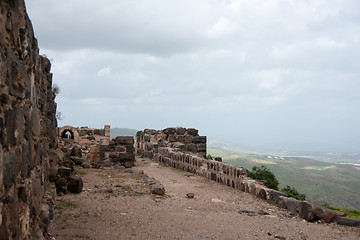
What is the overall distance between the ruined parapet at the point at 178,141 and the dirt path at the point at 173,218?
9.55 meters

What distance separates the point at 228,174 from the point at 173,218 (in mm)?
4645

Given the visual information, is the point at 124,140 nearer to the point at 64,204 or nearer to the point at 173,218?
the point at 64,204

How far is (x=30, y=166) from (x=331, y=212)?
18.9 feet

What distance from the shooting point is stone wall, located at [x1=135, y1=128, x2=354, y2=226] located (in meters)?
6.86

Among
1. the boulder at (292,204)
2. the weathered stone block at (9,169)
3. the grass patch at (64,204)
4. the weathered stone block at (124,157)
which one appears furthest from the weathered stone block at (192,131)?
the weathered stone block at (9,169)

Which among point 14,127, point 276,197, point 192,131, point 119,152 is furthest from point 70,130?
point 14,127

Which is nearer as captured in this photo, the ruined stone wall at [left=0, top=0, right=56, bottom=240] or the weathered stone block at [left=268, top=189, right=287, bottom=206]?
the ruined stone wall at [left=0, top=0, right=56, bottom=240]

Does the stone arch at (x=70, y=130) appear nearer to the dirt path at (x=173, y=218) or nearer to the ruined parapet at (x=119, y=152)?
the ruined parapet at (x=119, y=152)

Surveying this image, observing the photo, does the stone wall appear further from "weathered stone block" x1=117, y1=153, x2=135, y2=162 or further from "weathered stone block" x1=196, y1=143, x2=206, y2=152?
"weathered stone block" x1=117, y1=153, x2=135, y2=162

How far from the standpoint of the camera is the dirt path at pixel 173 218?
17.2ft

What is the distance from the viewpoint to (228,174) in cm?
1065

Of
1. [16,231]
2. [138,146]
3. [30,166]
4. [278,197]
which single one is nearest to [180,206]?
[278,197]

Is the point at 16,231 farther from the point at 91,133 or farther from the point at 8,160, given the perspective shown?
the point at 91,133

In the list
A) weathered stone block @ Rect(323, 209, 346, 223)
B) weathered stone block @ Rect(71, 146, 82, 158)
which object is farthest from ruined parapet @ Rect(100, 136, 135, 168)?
weathered stone block @ Rect(323, 209, 346, 223)
